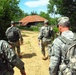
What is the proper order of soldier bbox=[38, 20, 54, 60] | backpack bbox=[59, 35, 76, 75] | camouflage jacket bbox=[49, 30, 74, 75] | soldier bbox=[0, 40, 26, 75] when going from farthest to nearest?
soldier bbox=[38, 20, 54, 60], soldier bbox=[0, 40, 26, 75], camouflage jacket bbox=[49, 30, 74, 75], backpack bbox=[59, 35, 76, 75]

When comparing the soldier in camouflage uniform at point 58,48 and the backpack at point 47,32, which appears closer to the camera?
the soldier in camouflage uniform at point 58,48

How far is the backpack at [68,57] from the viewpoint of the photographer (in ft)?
17.8

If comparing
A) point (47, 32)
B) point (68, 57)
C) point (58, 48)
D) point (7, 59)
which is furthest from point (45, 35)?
point (68, 57)

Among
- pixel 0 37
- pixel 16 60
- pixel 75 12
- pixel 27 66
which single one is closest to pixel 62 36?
pixel 16 60

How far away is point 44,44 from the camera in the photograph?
1456 centimetres

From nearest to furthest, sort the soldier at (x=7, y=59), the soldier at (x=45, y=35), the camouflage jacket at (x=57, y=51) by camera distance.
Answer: the camouflage jacket at (x=57, y=51)
the soldier at (x=7, y=59)
the soldier at (x=45, y=35)

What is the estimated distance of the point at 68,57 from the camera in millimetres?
5508

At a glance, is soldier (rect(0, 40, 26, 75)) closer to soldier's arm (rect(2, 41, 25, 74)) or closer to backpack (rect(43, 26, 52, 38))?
soldier's arm (rect(2, 41, 25, 74))

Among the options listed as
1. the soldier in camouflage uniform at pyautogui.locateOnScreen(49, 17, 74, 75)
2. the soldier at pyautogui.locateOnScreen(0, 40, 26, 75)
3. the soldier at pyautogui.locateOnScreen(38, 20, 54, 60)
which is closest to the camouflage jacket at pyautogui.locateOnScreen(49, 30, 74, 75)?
the soldier in camouflage uniform at pyautogui.locateOnScreen(49, 17, 74, 75)

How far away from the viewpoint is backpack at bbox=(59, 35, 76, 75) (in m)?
5.43

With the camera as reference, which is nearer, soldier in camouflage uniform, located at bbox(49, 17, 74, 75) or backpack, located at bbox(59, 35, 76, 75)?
backpack, located at bbox(59, 35, 76, 75)

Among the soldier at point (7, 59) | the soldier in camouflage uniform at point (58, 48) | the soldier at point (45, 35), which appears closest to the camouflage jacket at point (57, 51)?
the soldier in camouflage uniform at point (58, 48)

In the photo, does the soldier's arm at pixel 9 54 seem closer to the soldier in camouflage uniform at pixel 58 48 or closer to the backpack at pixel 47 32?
the soldier in camouflage uniform at pixel 58 48

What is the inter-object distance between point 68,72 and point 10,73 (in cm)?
127
